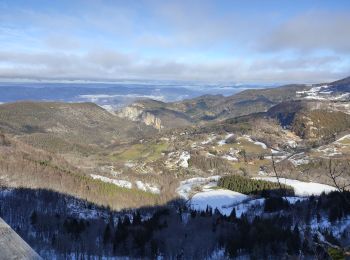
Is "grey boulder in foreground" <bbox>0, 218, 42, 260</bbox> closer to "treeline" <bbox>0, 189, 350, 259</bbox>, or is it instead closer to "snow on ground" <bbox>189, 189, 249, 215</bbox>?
"treeline" <bbox>0, 189, 350, 259</bbox>

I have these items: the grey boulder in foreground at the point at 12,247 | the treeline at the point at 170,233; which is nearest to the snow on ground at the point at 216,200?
the treeline at the point at 170,233

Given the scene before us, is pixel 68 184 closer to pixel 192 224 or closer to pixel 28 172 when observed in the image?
pixel 28 172

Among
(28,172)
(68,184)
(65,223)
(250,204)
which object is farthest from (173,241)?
(28,172)

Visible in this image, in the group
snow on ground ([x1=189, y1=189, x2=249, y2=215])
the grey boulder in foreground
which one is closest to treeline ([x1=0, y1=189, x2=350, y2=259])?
snow on ground ([x1=189, y1=189, x2=249, y2=215])

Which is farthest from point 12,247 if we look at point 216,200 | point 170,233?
point 216,200

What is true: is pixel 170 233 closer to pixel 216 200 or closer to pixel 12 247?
pixel 216 200

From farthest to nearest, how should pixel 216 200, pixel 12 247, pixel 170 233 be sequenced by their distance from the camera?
pixel 216 200 < pixel 170 233 < pixel 12 247

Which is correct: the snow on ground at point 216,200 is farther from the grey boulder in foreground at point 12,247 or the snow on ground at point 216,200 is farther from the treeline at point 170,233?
the grey boulder in foreground at point 12,247

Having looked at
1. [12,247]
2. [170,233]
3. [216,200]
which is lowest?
[216,200]
